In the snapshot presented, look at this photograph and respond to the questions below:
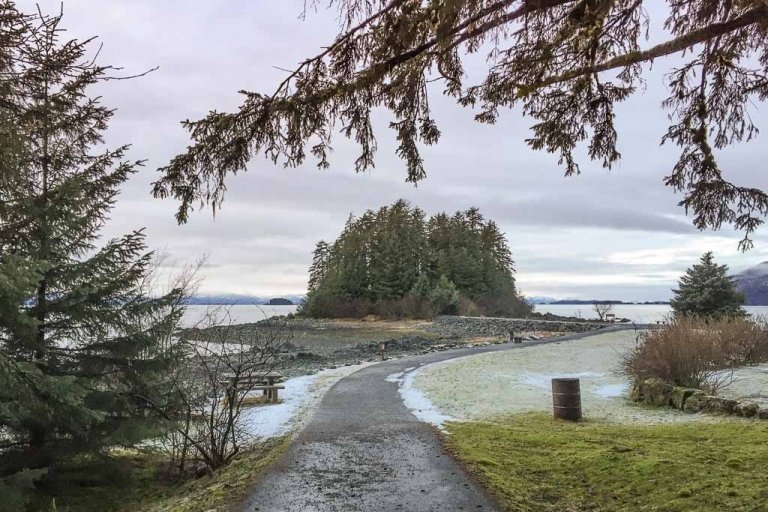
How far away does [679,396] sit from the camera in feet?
34.7

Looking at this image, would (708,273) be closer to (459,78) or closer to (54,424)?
(459,78)

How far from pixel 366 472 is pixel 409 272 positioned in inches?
2326

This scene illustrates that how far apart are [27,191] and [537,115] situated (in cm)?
693

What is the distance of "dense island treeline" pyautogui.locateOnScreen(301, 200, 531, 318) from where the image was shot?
62.5 metres

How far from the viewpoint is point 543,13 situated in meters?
5.67

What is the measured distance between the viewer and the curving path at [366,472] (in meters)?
5.16

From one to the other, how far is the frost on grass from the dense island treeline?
38.7 meters

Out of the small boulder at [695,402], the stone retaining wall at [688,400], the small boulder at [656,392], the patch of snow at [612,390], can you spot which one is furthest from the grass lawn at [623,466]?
the patch of snow at [612,390]

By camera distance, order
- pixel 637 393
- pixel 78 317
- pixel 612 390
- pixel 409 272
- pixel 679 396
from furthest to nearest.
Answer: pixel 409 272, pixel 612 390, pixel 637 393, pixel 679 396, pixel 78 317

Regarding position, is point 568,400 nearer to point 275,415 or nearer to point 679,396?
point 679,396

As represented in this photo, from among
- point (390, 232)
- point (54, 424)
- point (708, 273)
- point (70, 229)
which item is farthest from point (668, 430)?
point (390, 232)

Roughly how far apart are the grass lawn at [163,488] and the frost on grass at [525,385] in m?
4.25

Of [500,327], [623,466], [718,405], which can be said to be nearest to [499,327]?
[500,327]

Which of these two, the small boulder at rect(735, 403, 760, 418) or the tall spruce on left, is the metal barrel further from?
the tall spruce on left
